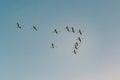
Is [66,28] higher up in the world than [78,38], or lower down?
higher up

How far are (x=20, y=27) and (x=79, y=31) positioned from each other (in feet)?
58.4

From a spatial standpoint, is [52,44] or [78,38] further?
[52,44]

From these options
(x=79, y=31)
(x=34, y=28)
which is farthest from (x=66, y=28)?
(x=34, y=28)

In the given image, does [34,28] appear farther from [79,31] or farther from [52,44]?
[79,31]

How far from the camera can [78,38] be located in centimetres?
4291

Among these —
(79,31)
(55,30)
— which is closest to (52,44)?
(55,30)

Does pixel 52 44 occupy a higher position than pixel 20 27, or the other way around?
pixel 20 27

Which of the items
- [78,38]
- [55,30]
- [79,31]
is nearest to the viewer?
[78,38]

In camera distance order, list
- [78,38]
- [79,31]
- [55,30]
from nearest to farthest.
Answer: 1. [78,38]
2. [79,31]
3. [55,30]

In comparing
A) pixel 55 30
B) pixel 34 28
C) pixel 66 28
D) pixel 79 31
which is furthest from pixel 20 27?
pixel 79 31

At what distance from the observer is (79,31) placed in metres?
46.7

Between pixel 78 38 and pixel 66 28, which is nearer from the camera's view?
pixel 78 38

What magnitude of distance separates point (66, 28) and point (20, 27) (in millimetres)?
13949

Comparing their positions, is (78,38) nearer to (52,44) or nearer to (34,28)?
(52,44)
